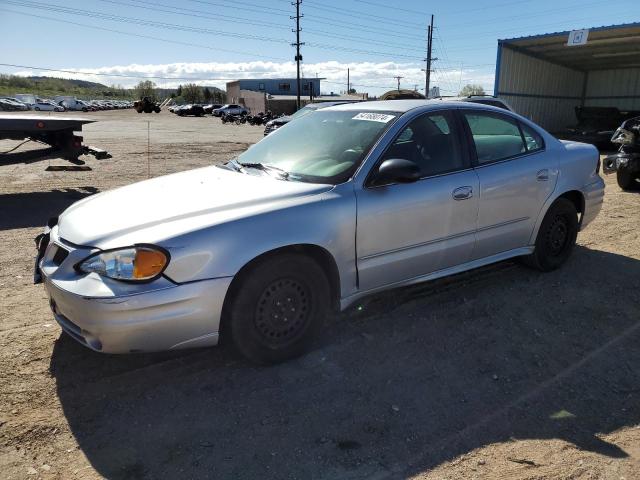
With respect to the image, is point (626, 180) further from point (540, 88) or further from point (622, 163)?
point (540, 88)

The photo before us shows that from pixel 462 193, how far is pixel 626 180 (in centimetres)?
720

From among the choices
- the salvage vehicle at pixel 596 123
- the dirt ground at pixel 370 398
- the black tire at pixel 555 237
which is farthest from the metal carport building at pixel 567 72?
the dirt ground at pixel 370 398

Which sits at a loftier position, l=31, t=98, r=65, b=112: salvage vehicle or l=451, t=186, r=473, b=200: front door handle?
l=31, t=98, r=65, b=112: salvage vehicle

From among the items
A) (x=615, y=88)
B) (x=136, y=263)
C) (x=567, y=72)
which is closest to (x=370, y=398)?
(x=136, y=263)

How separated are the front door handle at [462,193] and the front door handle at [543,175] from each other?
0.94 m

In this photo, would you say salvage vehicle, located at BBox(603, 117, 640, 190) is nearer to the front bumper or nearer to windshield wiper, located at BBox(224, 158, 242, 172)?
windshield wiper, located at BBox(224, 158, 242, 172)

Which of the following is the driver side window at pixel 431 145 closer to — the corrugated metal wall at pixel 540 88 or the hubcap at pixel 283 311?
the hubcap at pixel 283 311

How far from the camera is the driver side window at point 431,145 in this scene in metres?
3.78

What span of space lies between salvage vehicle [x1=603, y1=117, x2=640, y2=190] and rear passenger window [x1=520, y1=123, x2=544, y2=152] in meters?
5.50

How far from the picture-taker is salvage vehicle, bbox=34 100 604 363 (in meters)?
2.80

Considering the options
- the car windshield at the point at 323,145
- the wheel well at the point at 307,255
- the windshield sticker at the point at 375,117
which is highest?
the windshield sticker at the point at 375,117

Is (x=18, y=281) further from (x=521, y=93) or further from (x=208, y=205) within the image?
(x=521, y=93)

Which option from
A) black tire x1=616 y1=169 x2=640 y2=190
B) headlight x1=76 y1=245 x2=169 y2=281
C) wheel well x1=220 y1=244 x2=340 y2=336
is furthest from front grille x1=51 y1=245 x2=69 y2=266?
black tire x1=616 y1=169 x2=640 y2=190

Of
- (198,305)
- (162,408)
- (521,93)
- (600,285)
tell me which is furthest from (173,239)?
(521,93)
